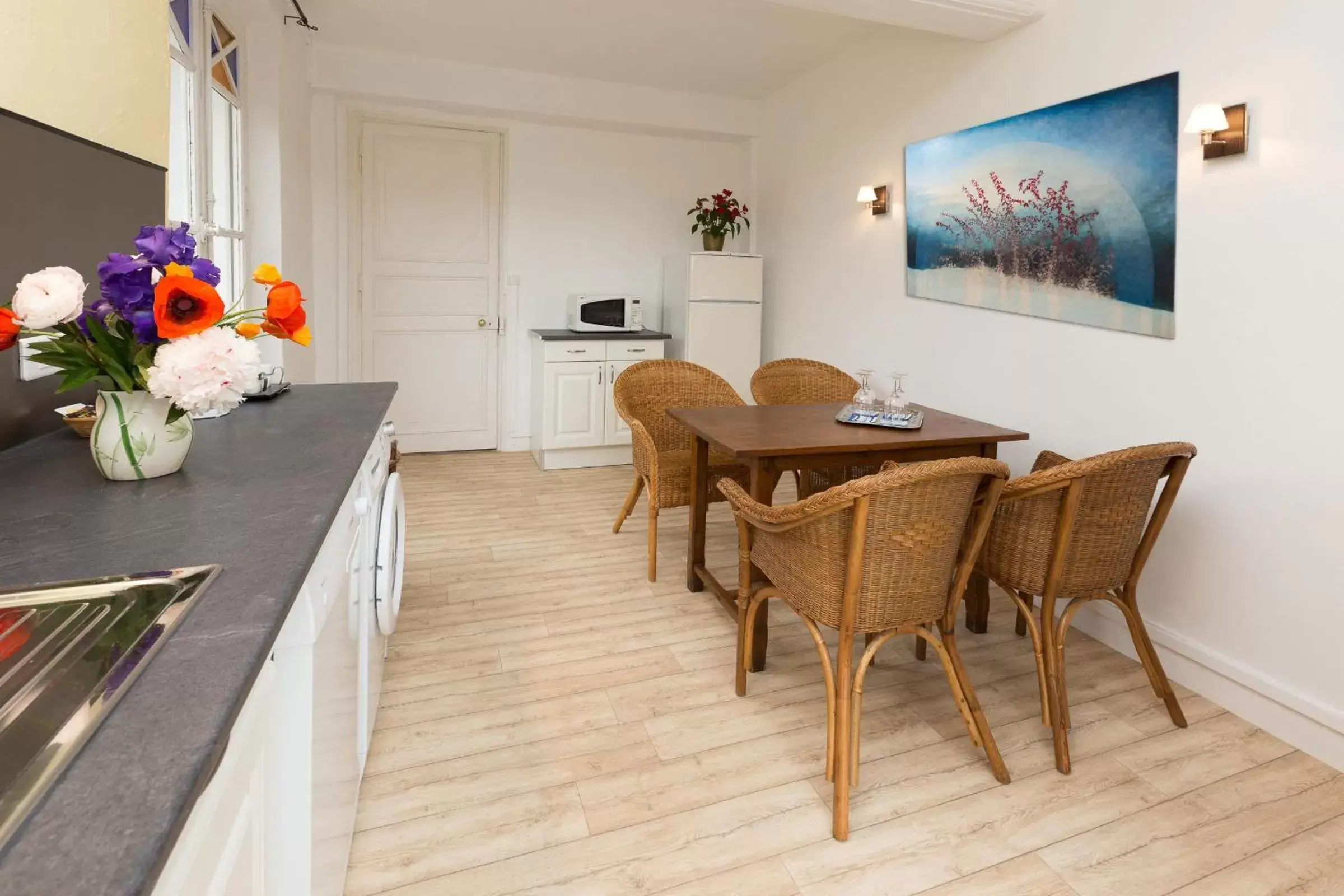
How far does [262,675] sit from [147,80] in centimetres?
185

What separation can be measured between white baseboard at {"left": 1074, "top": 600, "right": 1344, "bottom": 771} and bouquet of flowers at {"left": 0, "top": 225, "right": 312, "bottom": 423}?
2663 mm

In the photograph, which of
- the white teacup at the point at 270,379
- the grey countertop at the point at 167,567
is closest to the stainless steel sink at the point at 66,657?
the grey countertop at the point at 167,567

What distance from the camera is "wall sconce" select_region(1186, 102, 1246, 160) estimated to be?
7.43ft

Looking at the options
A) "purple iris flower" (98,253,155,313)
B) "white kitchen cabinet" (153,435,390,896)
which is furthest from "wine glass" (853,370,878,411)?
"purple iris flower" (98,253,155,313)

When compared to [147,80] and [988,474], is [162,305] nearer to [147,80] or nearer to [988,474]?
[147,80]

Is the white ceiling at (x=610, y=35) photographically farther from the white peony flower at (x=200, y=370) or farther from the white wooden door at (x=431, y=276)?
the white peony flower at (x=200, y=370)

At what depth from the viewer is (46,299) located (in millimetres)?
1218

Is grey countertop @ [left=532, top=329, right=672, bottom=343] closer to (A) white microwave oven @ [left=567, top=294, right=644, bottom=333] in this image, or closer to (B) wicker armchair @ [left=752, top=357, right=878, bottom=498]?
(A) white microwave oven @ [left=567, top=294, right=644, bottom=333]

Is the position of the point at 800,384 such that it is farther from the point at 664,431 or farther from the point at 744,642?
the point at 744,642

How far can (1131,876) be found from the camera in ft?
5.38

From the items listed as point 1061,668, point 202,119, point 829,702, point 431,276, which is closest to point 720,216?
point 431,276

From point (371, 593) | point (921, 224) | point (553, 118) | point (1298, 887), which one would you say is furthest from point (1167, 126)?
point (553, 118)

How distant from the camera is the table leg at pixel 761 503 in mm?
2383

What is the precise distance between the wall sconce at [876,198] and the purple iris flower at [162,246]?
11.3 feet
